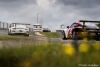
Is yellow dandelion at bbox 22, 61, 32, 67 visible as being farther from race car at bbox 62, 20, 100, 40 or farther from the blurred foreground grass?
race car at bbox 62, 20, 100, 40

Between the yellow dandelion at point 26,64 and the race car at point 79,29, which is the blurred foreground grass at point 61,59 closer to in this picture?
the yellow dandelion at point 26,64

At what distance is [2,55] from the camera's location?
5043 mm

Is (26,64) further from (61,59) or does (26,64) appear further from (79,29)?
(79,29)

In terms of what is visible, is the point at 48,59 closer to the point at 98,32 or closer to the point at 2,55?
the point at 2,55

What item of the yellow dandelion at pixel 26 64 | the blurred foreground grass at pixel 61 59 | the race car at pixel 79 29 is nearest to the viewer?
the blurred foreground grass at pixel 61 59

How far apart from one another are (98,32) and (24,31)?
43.3 ft

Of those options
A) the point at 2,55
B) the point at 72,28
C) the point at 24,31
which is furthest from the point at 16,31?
the point at 2,55

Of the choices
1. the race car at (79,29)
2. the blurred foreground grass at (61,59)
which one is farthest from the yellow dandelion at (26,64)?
the race car at (79,29)

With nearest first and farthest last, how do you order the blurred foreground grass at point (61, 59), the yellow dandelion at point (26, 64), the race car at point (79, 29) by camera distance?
the blurred foreground grass at point (61, 59)
the yellow dandelion at point (26, 64)
the race car at point (79, 29)

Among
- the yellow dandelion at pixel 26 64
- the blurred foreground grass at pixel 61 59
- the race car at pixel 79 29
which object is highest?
the race car at pixel 79 29

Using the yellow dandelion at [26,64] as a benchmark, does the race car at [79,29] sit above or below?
above

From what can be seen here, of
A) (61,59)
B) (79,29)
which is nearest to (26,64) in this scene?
(61,59)

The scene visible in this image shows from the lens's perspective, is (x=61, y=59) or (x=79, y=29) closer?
(x=61, y=59)

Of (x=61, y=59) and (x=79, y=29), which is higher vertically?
(x=79, y=29)
